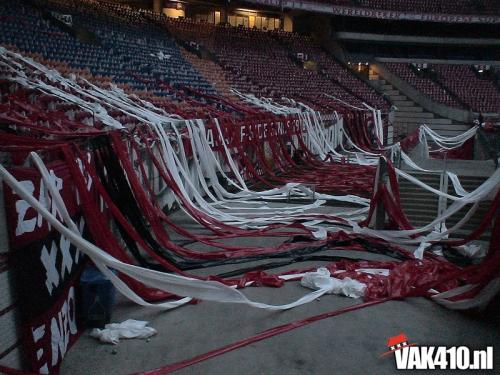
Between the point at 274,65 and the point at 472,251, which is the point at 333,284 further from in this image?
the point at 274,65

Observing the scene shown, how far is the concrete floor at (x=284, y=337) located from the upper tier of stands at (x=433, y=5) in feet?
92.4

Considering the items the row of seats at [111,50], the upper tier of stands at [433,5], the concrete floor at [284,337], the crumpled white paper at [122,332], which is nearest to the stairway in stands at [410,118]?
the upper tier of stands at [433,5]

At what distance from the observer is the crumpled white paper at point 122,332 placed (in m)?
4.01

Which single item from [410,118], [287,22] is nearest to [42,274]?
[410,118]

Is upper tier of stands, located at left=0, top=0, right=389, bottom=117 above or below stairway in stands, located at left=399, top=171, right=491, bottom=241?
above

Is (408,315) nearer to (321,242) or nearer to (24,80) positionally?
(321,242)

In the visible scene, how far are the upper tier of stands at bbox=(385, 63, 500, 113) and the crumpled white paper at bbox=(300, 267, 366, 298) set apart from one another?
24620 mm

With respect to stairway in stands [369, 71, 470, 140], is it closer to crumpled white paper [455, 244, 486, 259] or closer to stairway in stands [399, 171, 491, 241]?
stairway in stands [399, 171, 491, 241]

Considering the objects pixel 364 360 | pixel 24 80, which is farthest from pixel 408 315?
pixel 24 80

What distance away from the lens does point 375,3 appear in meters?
31.0

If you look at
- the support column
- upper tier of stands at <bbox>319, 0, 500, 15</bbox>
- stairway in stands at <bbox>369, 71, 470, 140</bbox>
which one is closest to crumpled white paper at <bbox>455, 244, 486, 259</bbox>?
stairway in stands at <bbox>369, 71, 470, 140</bbox>

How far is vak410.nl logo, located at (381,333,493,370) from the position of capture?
12.2 feet

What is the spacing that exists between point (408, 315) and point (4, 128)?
4.36m

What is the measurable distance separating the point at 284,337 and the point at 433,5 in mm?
31867
